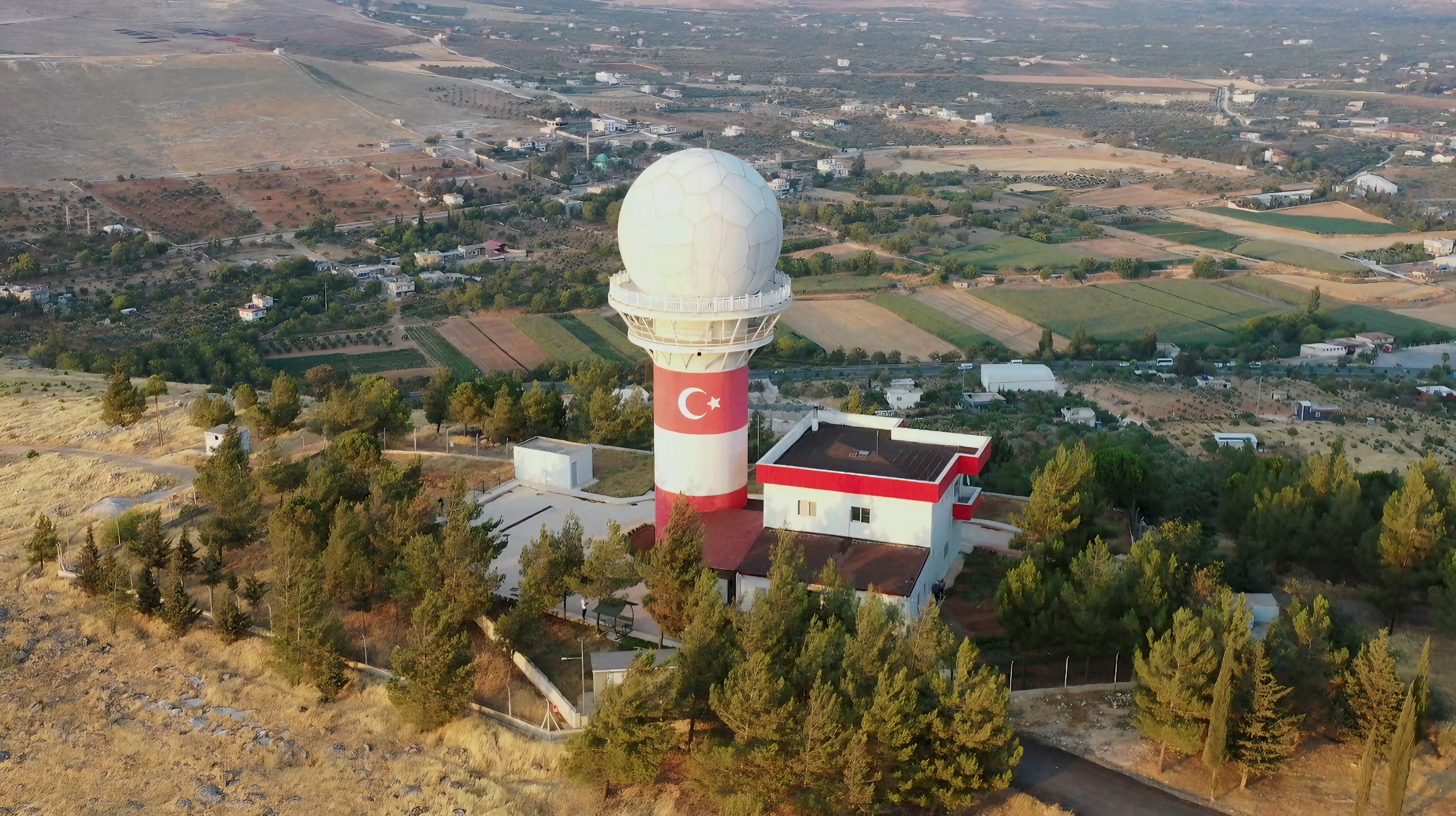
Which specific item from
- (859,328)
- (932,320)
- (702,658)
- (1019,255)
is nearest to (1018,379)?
(859,328)

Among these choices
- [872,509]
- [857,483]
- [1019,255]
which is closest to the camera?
[857,483]

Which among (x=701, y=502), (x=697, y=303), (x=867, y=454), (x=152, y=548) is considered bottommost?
(x=152, y=548)

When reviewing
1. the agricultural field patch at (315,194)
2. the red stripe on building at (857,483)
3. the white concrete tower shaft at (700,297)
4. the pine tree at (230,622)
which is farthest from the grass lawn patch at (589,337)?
the pine tree at (230,622)

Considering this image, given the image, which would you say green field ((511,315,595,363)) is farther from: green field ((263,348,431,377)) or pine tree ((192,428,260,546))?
pine tree ((192,428,260,546))

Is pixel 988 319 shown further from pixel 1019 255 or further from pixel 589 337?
pixel 589 337

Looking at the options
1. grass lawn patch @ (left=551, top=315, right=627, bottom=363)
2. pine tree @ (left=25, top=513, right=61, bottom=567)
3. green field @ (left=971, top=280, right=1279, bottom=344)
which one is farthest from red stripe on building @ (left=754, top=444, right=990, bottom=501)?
green field @ (left=971, top=280, right=1279, bottom=344)

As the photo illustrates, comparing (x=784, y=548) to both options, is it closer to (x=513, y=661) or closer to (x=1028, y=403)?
(x=513, y=661)
